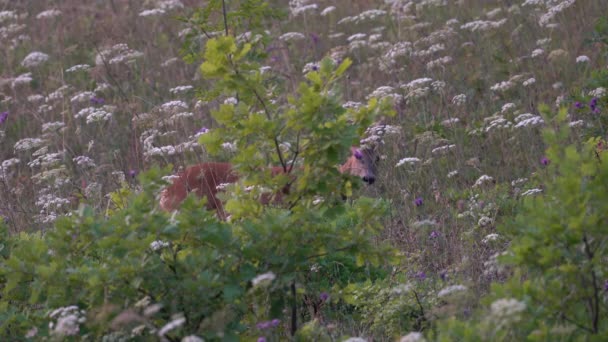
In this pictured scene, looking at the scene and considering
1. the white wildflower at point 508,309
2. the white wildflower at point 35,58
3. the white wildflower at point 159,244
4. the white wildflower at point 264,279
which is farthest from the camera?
the white wildflower at point 35,58

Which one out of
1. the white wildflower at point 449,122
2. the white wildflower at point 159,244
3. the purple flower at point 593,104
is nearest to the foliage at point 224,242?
the white wildflower at point 159,244

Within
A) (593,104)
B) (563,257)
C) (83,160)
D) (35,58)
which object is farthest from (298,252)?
(35,58)

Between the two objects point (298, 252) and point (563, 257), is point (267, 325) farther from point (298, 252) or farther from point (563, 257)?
point (563, 257)

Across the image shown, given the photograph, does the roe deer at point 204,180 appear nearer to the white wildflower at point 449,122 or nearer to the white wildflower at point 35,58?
the white wildflower at point 449,122

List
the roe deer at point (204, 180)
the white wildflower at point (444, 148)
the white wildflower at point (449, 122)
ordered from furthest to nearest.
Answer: the white wildflower at point (449, 122)
the roe deer at point (204, 180)
the white wildflower at point (444, 148)

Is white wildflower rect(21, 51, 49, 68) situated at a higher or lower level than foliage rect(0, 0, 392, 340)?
lower

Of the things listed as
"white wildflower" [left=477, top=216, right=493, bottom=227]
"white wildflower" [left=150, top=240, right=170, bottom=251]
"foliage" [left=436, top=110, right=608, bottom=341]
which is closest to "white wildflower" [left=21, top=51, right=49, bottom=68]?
"white wildflower" [left=477, top=216, right=493, bottom=227]

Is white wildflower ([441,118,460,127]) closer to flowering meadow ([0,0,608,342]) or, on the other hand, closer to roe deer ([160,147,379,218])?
roe deer ([160,147,379,218])

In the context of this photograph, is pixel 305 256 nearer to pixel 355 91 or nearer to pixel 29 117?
pixel 355 91

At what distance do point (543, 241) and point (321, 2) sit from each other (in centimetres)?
1072

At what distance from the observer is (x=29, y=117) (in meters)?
11.4

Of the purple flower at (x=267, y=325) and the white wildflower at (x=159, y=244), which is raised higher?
the white wildflower at (x=159, y=244)

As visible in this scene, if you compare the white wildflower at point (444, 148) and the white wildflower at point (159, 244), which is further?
the white wildflower at point (444, 148)

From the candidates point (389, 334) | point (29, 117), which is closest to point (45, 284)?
point (389, 334)
